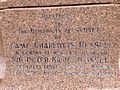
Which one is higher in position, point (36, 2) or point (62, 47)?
point (36, 2)

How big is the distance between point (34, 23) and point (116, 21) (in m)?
0.54

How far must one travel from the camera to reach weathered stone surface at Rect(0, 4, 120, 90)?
1723 mm

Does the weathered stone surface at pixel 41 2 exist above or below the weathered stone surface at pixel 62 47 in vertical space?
above

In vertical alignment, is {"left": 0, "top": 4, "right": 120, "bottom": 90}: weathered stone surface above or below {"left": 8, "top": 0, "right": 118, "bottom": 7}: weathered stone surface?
below

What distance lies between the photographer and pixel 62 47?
1800 mm

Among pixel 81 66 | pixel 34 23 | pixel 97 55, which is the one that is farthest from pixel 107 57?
pixel 34 23

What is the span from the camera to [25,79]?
188 cm

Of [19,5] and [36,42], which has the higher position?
[19,5]

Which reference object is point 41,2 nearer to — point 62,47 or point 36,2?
point 36,2

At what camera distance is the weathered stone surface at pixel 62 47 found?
5.65ft

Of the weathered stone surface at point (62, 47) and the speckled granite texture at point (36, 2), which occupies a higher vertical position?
the speckled granite texture at point (36, 2)

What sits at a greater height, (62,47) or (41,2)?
(41,2)

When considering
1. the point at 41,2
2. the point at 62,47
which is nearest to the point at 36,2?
the point at 41,2

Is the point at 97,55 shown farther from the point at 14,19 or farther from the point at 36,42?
the point at 14,19
